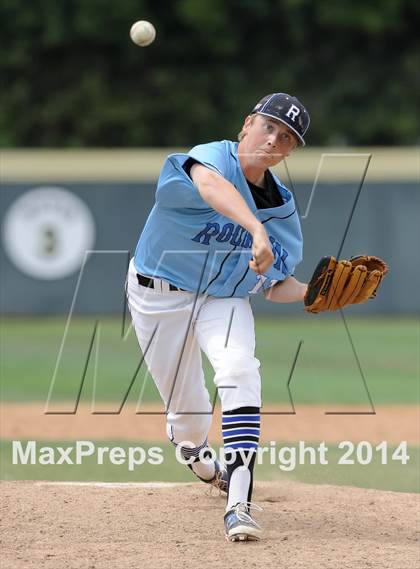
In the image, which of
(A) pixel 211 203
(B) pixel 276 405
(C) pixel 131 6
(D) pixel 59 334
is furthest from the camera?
(C) pixel 131 6

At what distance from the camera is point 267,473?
253 inches

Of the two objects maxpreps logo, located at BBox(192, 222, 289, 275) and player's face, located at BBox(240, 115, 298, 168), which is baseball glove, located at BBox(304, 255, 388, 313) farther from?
player's face, located at BBox(240, 115, 298, 168)

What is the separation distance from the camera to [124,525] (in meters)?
4.71

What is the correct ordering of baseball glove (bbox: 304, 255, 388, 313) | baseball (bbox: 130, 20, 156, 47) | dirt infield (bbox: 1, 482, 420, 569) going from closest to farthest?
1. dirt infield (bbox: 1, 482, 420, 569)
2. baseball glove (bbox: 304, 255, 388, 313)
3. baseball (bbox: 130, 20, 156, 47)

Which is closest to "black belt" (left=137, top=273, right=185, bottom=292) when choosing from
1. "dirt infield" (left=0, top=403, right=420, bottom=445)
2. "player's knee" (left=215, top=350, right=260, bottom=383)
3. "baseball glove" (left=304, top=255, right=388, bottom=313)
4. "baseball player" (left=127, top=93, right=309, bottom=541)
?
"baseball player" (left=127, top=93, right=309, bottom=541)

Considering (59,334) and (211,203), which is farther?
(59,334)

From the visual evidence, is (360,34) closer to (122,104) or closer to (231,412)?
(122,104)

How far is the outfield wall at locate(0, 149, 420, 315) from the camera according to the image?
15.4m

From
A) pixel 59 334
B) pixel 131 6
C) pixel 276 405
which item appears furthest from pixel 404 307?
pixel 131 6

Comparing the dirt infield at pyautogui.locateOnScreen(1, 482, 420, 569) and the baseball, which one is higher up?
the baseball

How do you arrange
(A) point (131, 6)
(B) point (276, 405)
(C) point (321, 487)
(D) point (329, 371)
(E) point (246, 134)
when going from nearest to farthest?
(E) point (246, 134), (C) point (321, 487), (B) point (276, 405), (D) point (329, 371), (A) point (131, 6)

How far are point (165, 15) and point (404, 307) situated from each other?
11.1 m

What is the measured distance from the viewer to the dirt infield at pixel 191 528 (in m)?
4.15

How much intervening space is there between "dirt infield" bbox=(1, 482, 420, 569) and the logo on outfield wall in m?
10.0
